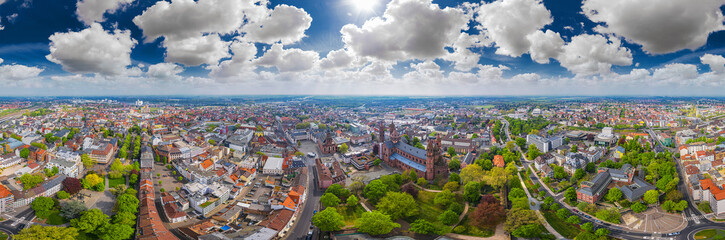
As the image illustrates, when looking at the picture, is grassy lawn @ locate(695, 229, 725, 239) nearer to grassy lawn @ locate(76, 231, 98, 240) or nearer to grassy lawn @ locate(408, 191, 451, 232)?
grassy lawn @ locate(408, 191, 451, 232)

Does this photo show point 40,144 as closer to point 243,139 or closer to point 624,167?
point 243,139

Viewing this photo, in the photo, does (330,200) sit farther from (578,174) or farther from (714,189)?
(714,189)

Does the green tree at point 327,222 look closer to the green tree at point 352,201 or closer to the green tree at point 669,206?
the green tree at point 352,201

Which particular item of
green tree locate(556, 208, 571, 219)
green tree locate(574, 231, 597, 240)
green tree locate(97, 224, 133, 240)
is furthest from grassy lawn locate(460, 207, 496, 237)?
green tree locate(97, 224, 133, 240)

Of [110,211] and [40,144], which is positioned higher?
[40,144]

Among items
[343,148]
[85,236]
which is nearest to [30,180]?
[85,236]

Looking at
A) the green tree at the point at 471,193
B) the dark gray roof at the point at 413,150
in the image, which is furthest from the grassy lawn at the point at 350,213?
the dark gray roof at the point at 413,150

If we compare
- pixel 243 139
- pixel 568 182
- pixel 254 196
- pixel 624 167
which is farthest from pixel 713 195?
pixel 243 139

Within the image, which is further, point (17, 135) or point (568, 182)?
point (17, 135)
